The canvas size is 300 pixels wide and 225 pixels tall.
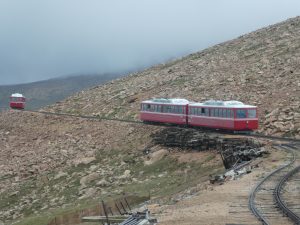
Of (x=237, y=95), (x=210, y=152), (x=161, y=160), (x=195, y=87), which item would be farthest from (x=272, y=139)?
(x=195, y=87)

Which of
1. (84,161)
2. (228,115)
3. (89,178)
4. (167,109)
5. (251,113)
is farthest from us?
(167,109)

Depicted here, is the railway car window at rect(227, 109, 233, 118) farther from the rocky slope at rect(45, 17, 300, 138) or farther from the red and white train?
the rocky slope at rect(45, 17, 300, 138)

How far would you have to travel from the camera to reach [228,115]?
4412 centimetres

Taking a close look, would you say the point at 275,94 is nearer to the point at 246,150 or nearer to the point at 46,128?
the point at 246,150

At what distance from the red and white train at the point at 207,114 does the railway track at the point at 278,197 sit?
12.4m

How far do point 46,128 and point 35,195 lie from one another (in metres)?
22.8

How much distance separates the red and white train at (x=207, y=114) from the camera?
43719 mm

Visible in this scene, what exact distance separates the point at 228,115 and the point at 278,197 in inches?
872

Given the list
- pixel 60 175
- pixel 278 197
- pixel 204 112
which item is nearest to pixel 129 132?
pixel 60 175

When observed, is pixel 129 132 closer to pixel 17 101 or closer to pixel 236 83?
pixel 236 83

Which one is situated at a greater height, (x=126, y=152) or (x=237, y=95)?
(x=237, y=95)

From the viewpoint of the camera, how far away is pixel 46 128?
65.9 meters

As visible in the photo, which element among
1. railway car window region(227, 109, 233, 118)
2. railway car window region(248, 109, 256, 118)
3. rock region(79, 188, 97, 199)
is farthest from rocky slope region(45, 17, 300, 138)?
rock region(79, 188, 97, 199)

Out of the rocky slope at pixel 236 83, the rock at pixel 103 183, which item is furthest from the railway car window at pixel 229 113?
the rock at pixel 103 183
